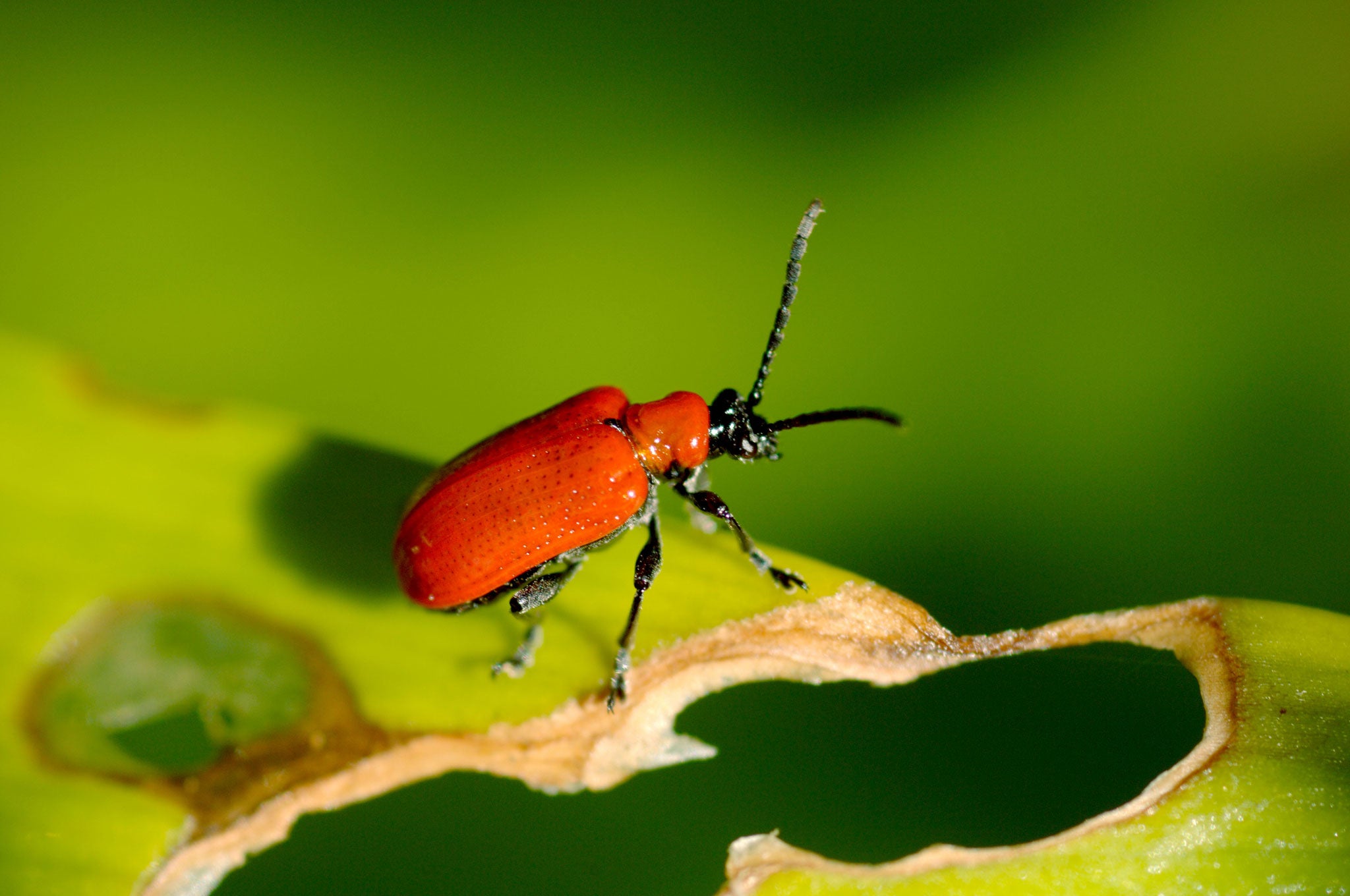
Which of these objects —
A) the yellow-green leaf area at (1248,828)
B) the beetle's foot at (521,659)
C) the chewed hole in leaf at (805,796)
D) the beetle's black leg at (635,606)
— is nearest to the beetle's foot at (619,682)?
the beetle's black leg at (635,606)

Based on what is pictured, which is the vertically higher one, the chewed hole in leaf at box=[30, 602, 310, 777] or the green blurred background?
the green blurred background

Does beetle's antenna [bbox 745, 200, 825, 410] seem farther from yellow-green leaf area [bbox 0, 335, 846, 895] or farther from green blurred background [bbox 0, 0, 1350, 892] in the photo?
yellow-green leaf area [bbox 0, 335, 846, 895]

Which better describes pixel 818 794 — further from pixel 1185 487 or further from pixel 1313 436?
pixel 1313 436

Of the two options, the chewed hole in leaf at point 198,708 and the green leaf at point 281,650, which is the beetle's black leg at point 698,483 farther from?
the chewed hole in leaf at point 198,708

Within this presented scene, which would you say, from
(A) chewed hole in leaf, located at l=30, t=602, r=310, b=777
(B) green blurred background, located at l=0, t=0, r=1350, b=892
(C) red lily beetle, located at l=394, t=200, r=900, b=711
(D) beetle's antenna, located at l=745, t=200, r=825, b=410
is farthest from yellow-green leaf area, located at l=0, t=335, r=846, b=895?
(D) beetle's antenna, located at l=745, t=200, r=825, b=410

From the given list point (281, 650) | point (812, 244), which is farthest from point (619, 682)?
point (812, 244)

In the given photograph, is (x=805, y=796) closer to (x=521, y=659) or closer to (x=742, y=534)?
(x=742, y=534)

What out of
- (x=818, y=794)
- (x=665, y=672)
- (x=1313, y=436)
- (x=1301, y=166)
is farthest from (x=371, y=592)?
(x=1301, y=166)
